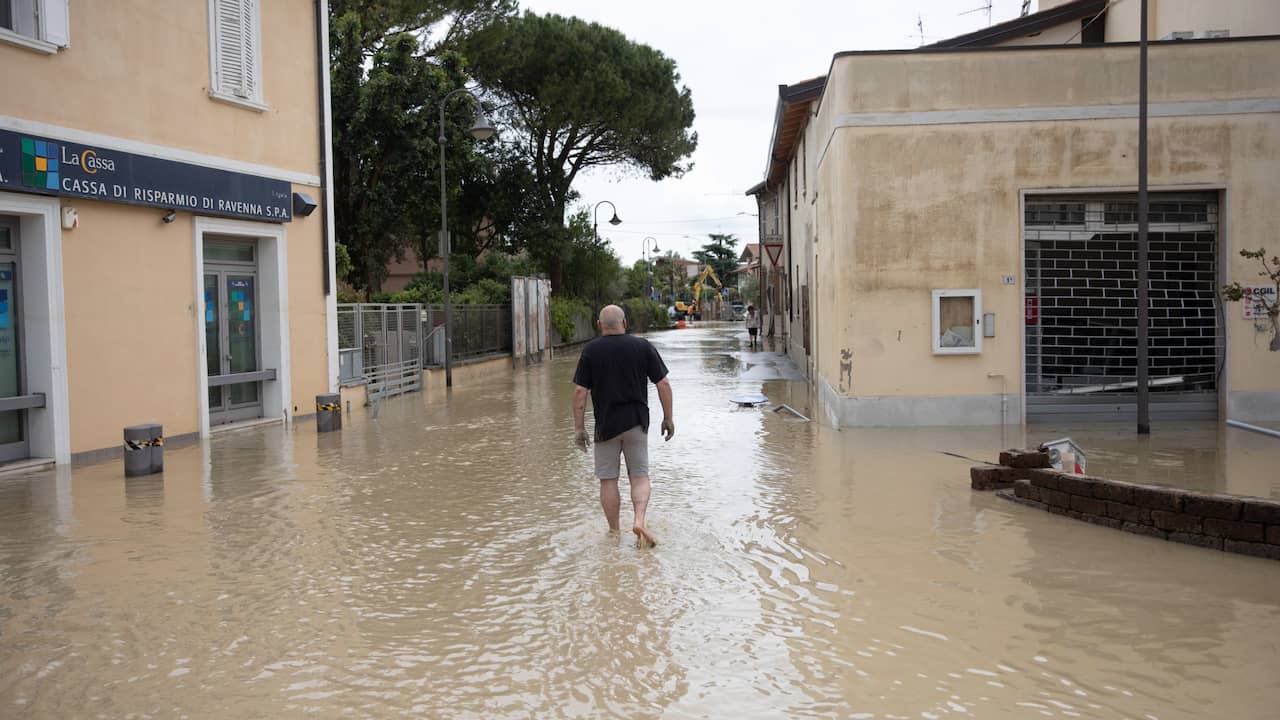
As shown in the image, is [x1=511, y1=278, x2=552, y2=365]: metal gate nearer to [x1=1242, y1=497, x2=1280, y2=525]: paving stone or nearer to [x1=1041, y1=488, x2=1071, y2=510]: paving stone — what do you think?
[x1=1041, y1=488, x2=1071, y2=510]: paving stone

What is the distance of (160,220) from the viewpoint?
43.9 ft

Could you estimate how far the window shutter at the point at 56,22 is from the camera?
11.3 meters

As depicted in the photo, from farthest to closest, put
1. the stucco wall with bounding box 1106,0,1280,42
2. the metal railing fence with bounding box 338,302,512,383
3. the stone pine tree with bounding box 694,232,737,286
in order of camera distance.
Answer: the stone pine tree with bounding box 694,232,737,286, the metal railing fence with bounding box 338,302,512,383, the stucco wall with bounding box 1106,0,1280,42

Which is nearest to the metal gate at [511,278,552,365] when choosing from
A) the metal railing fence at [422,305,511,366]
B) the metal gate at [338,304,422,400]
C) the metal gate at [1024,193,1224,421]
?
the metal railing fence at [422,305,511,366]

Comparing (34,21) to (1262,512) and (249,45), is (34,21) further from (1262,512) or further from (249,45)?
(1262,512)

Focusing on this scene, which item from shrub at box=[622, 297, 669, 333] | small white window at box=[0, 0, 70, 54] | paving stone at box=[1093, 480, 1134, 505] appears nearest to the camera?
paving stone at box=[1093, 480, 1134, 505]

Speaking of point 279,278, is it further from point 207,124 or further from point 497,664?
point 497,664

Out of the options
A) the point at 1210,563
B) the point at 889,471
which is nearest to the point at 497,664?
the point at 1210,563

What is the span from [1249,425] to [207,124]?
549 inches

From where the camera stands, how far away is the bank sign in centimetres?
1112

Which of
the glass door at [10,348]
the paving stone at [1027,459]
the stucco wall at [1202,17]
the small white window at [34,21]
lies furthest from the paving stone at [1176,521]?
the stucco wall at [1202,17]

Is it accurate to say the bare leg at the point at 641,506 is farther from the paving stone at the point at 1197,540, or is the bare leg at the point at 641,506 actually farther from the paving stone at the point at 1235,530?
the paving stone at the point at 1235,530

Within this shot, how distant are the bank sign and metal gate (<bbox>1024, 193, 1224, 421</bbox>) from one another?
423 inches

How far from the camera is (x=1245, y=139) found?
44.2 feet
